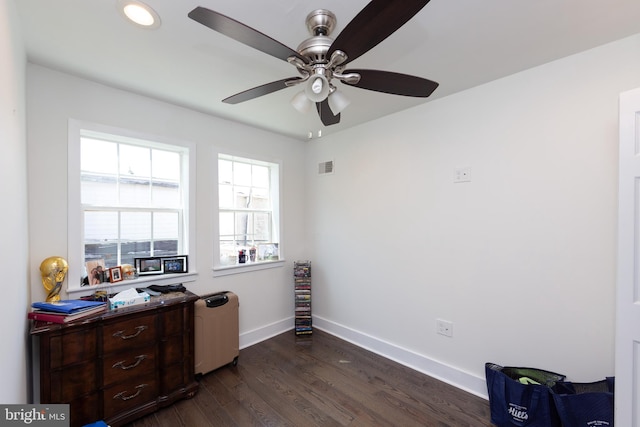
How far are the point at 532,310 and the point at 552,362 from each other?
359mm

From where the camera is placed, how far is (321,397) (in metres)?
2.19

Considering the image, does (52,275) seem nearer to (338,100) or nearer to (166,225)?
(166,225)

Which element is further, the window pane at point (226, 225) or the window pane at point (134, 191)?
the window pane at point (226, 225)

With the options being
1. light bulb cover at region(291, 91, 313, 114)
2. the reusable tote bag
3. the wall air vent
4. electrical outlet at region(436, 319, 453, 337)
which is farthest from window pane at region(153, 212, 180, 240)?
the reusable tote bag

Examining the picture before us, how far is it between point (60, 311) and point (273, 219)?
218 centimetres

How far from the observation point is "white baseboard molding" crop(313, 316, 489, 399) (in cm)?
224

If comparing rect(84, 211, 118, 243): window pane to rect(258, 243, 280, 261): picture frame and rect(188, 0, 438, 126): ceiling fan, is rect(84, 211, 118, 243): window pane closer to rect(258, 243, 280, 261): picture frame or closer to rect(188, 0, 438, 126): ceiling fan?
rect(258, 243, 280, 261): picture frame

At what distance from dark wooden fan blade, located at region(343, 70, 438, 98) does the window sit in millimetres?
2106

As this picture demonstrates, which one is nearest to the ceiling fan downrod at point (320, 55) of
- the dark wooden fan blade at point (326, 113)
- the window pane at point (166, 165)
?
the dark wooden fan blade at point (326, 113)

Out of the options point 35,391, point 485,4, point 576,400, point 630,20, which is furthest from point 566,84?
point 35,391

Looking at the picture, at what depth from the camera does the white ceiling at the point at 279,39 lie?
4.63 ft

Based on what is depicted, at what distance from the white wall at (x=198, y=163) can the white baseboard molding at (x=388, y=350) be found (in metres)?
0.02

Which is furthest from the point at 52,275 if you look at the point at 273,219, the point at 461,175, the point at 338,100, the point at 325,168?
Answer: the point at 461,175

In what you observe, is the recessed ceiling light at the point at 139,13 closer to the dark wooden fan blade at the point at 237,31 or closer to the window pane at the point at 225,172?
the dark wooden fan blade at the point at 237,31
